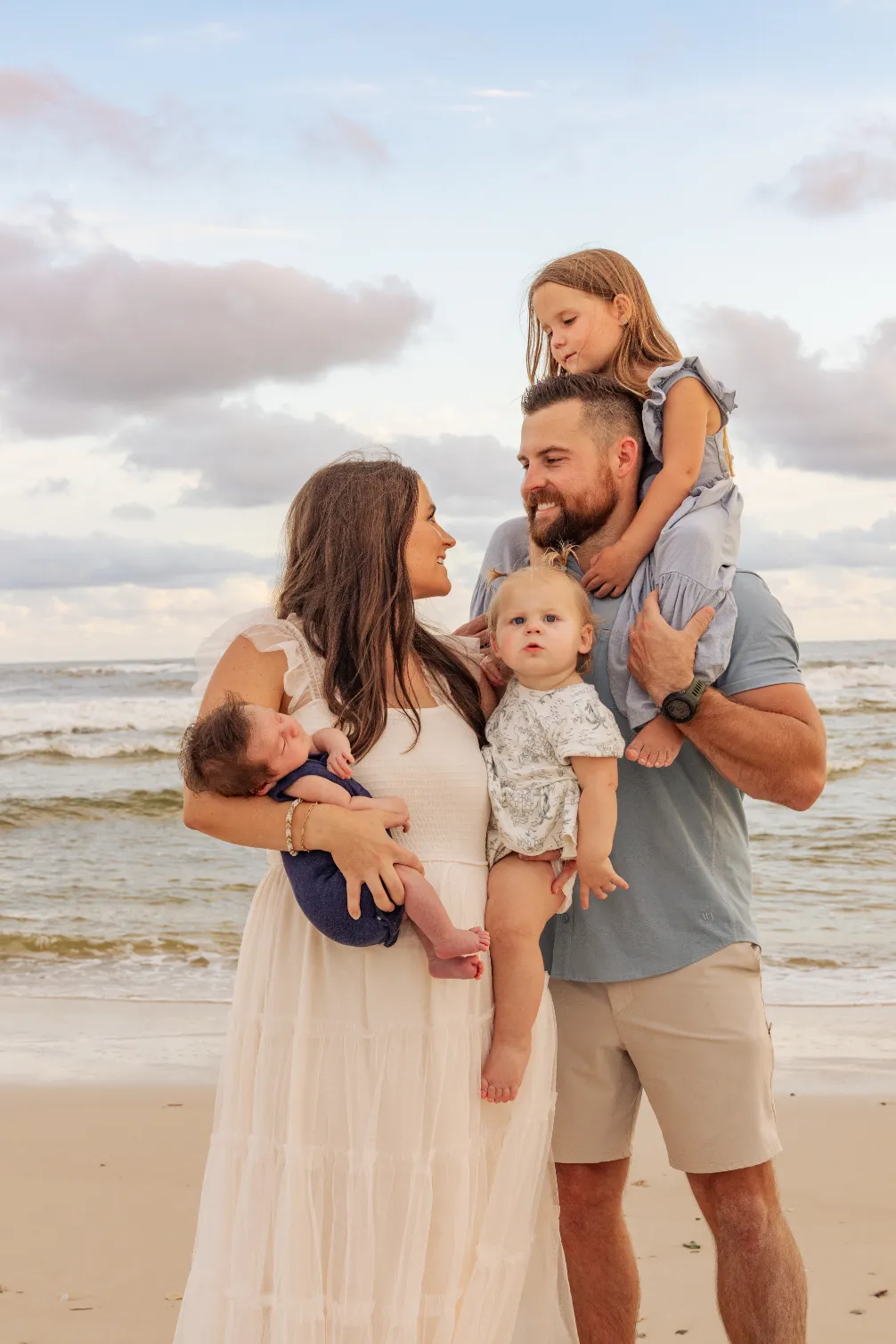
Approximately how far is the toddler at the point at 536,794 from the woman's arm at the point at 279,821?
20 cm

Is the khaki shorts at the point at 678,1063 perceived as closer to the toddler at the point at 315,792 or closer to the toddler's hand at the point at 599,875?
the toddler's hand at the point at 599,875

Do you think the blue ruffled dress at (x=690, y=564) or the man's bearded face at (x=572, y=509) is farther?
the man's bearded face at (x=572, y=509)

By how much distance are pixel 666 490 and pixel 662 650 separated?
1.38 ft

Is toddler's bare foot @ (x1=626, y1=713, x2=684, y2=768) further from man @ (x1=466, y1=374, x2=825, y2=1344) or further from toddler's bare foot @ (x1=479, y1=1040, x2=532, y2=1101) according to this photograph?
toddler's bare foot @ (x1=479, y1=1040, x2=532, y2=1101)

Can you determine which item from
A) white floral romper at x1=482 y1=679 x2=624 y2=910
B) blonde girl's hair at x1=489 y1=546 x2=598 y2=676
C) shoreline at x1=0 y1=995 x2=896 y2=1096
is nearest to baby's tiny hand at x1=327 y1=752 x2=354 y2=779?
white floral romper at x1=482 y1=679 x2=624 y2=910

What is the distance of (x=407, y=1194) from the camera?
223 centimetres

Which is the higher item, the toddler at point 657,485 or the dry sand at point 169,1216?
the toddler at point 657,485

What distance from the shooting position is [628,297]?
10.2 ft

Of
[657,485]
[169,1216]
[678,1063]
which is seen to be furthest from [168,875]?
[657,485]

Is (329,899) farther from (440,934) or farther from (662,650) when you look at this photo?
(662,650)

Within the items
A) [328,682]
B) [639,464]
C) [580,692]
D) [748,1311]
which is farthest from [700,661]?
[748,1311]

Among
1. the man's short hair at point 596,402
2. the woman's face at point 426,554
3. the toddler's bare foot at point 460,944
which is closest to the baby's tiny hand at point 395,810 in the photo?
the toddler's bare foot at point 460,944

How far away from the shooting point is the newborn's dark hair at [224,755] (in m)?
2.25

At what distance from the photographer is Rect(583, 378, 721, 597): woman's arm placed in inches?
107
